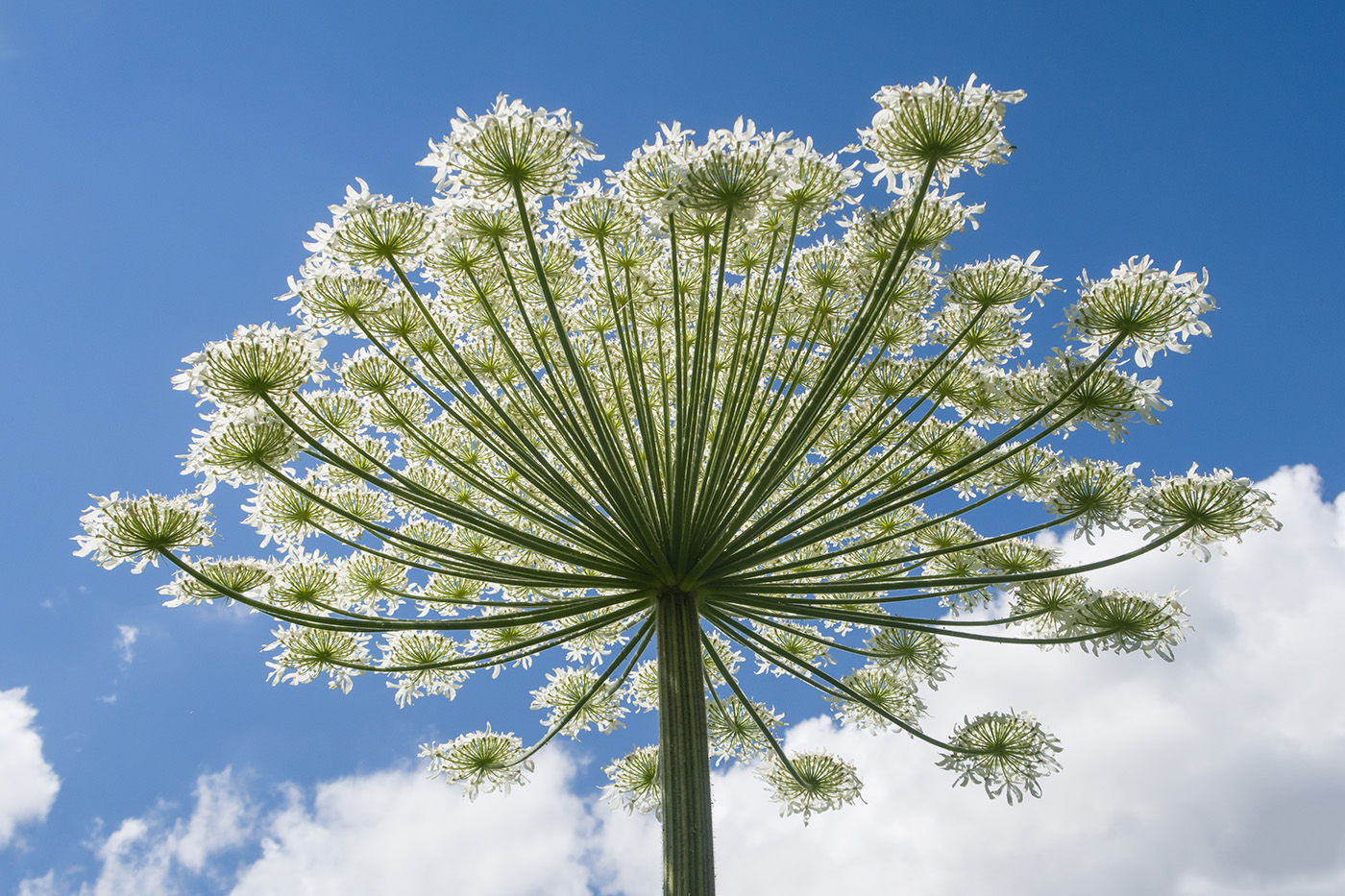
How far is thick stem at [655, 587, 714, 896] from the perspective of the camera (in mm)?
8992

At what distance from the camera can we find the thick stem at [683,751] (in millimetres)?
8992

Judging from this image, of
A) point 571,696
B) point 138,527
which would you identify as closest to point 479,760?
point 571,696

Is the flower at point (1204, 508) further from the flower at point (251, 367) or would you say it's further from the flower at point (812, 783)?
the flower at point (251, 367)

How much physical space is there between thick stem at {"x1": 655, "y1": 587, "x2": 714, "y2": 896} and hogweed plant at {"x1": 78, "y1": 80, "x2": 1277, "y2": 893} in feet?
0.10

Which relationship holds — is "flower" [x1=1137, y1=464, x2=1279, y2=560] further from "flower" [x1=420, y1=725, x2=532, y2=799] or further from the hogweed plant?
"flower" [x1=420, y1=725, x2=532, y2=799]

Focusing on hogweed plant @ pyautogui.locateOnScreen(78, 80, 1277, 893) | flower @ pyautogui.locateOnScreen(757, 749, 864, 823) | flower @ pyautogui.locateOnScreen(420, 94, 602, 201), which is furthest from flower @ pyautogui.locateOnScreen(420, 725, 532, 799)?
flower @ pyautogui.locateOnScreen(420, 94, 602, 201)

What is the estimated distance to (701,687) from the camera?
9891 millimetres

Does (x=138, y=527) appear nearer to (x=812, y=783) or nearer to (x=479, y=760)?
(x=479, y=760)

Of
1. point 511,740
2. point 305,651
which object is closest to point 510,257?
point 305,651

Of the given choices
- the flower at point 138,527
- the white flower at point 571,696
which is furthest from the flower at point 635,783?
the flower at point 138,527

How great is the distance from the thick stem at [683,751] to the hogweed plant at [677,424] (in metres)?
0.03

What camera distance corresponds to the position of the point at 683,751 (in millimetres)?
9539

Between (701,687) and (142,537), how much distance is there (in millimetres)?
6138

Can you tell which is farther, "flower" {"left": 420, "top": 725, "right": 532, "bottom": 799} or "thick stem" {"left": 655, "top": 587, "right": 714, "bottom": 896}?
"flower" {"left": 420, "top": 725, "right": 532, "bottom": 799}
